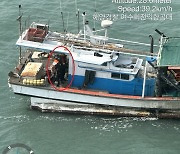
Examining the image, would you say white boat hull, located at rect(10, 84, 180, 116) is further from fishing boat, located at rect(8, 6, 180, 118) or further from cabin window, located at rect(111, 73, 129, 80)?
cabin window, located at rect(111, 73, 129, 80)

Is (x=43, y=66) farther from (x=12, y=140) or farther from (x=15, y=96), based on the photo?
(x=12, y=140)

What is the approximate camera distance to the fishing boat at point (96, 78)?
21.1 meters

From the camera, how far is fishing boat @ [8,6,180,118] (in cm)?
2111

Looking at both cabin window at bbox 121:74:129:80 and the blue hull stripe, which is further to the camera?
the blue hull stripe

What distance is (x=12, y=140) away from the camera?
20.6 meters

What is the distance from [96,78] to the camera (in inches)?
853

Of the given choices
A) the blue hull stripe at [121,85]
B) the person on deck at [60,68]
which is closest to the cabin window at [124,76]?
the blue hull stripe at [121,85]

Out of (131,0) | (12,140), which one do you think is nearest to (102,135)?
(12,140)

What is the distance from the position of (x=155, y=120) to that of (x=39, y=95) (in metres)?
5.62

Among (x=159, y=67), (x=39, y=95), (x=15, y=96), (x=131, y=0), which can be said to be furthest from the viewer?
(x=131, y=0)

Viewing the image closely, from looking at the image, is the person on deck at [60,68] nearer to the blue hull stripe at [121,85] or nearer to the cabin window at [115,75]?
the blue hull stripe at [121,85]

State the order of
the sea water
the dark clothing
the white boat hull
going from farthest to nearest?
1. the dark clothing
2. the white boat hull
3. the sea water

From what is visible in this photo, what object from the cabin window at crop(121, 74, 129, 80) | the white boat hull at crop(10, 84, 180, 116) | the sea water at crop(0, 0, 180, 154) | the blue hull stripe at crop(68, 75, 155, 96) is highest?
the cabin window at crop(121, 74, 129, 80)

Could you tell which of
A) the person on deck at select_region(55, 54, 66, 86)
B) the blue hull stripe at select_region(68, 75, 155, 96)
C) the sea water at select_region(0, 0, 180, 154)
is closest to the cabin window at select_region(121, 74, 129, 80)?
the blue hull stripe at select_region(68, 75, 155, 96)
